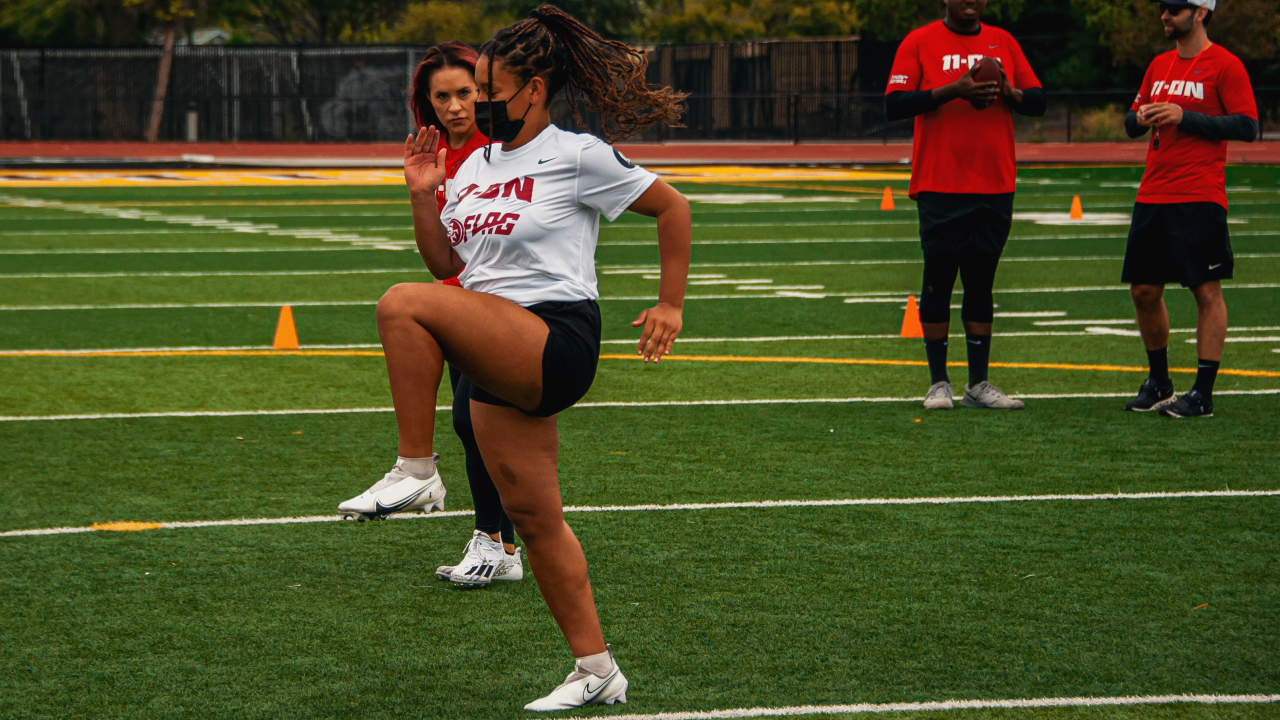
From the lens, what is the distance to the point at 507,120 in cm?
357

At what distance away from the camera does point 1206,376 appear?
7.49m

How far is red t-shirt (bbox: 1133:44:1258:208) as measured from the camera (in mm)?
7340

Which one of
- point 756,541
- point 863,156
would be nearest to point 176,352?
point 756,541

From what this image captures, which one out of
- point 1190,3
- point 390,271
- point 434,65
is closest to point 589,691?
point 434,65

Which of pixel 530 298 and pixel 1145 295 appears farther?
pixel 1145 295

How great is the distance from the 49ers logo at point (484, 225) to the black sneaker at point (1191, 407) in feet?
16.3

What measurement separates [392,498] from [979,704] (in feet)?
5.27

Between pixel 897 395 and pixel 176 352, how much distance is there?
4659 millimetres

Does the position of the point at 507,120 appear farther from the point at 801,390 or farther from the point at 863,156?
the point at 863,156

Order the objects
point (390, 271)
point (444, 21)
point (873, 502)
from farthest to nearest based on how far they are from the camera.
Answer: point (444, 21)
point (390, 271)
point (873, 502)

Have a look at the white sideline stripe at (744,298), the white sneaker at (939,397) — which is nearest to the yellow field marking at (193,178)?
the white sideline stripe at (744,298)

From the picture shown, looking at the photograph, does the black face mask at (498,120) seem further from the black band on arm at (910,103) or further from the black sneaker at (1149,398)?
the black sneaker at (1149,398)

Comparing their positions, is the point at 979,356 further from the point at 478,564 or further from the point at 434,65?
the point at 434,65

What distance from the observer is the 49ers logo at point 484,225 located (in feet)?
11.6
